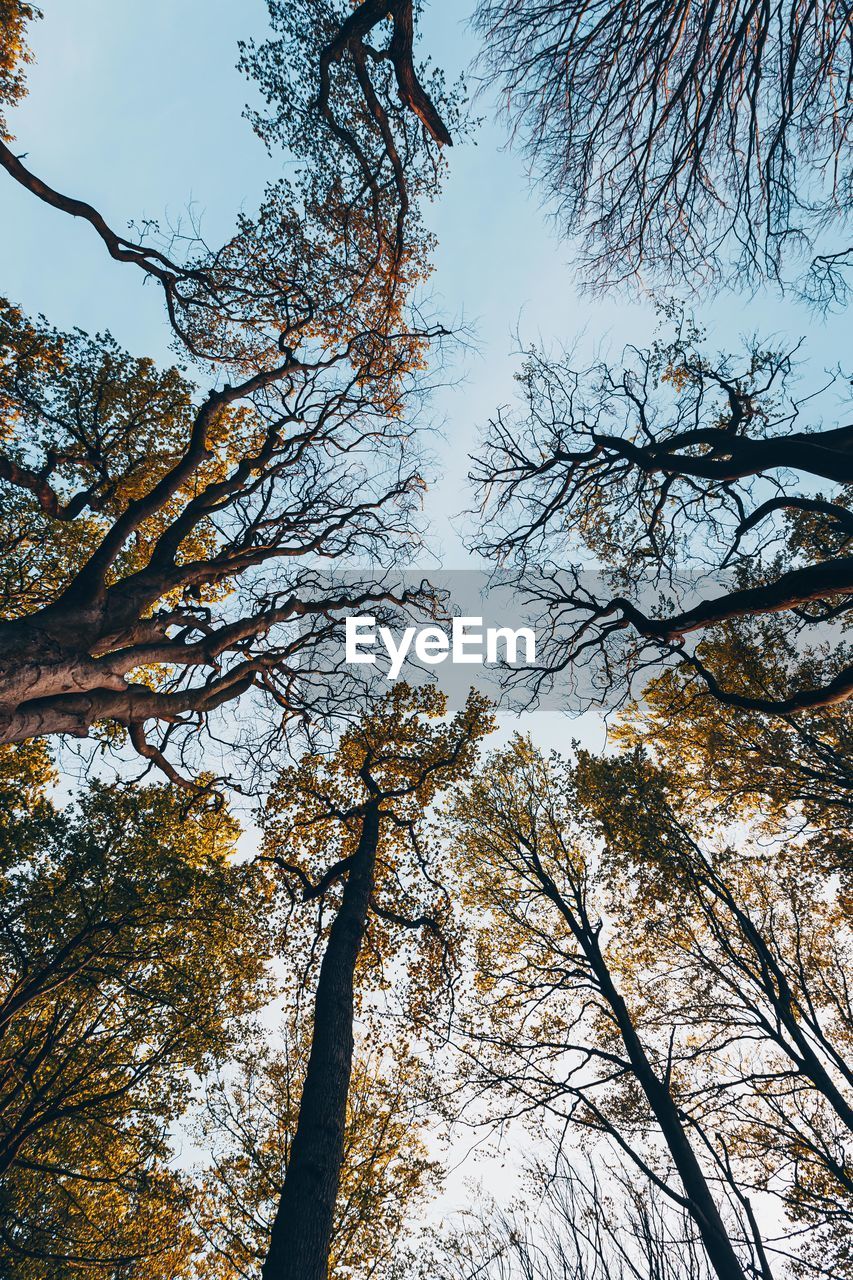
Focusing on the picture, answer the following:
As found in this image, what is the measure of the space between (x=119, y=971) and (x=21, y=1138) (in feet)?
6.20

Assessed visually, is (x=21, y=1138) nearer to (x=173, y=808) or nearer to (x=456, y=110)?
(x=173, y=808)

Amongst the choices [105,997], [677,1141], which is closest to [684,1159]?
[677,1141]

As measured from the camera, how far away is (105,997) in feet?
28.3

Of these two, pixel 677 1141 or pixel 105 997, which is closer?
pixel 677 1141

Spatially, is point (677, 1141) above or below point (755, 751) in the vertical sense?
below

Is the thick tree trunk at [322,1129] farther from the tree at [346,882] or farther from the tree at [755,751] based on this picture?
the tree at [755,751]

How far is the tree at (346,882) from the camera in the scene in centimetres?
379

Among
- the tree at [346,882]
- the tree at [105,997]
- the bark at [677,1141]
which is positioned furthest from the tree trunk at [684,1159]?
the tree at [105,997]

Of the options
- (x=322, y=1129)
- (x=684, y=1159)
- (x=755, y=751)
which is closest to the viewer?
(x=322, y=1129)

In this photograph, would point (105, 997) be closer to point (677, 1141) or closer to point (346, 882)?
point (346, 882)

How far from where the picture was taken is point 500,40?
3.61 metres

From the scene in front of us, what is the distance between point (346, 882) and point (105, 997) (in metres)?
5.64

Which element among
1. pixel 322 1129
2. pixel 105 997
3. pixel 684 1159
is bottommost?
pixel 684 1159

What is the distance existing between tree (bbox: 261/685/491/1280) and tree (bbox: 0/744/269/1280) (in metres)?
1.56
